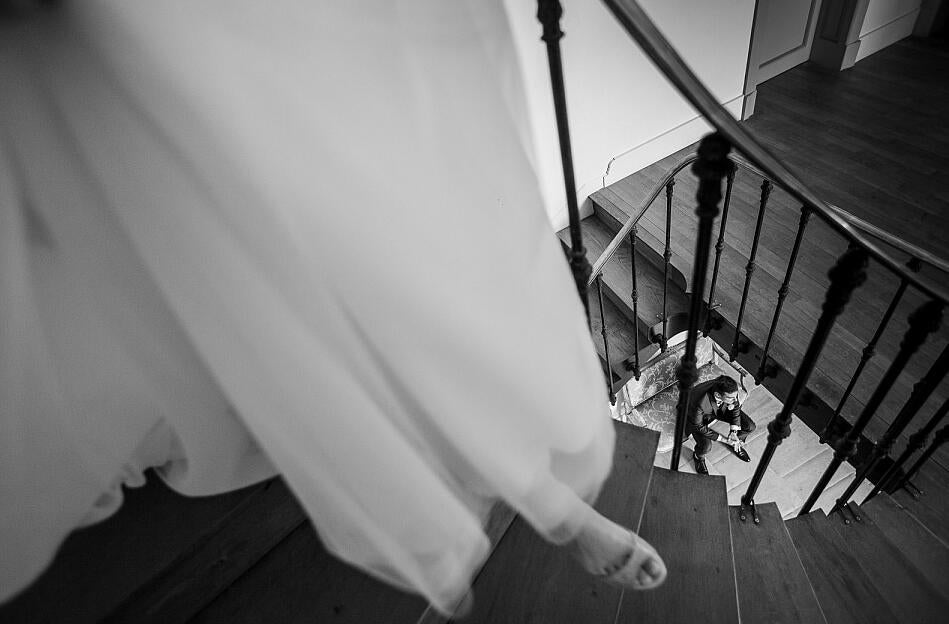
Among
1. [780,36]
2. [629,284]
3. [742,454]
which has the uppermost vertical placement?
[780,36]

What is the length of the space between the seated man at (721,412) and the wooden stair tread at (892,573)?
1.81 meters

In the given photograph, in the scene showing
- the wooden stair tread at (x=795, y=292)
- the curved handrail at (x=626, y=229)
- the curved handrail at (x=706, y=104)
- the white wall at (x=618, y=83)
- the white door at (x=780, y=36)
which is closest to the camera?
the curved handrail at (x=706, y=104)

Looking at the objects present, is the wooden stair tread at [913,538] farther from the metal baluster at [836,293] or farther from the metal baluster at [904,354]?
the metal baluster at [836,293]

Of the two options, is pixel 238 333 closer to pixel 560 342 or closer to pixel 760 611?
→ pixel 560 342

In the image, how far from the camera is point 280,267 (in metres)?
0.47

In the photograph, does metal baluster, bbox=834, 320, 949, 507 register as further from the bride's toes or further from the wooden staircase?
the bride's toes

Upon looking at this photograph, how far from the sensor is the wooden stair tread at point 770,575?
1.12 meters

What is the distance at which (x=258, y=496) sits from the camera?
0.91 metres

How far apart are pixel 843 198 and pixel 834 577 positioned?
2.32 metres

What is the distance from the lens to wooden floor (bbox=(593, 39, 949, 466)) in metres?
2.37

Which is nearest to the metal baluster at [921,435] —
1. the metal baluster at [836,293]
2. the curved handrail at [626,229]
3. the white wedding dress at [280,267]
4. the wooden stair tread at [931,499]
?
the wooden stair tread at [931,499]

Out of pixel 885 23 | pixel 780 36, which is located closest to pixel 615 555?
pixel 780 36

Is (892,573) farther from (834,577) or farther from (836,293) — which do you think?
(836,293)

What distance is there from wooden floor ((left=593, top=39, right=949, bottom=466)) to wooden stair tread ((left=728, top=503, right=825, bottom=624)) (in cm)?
103
